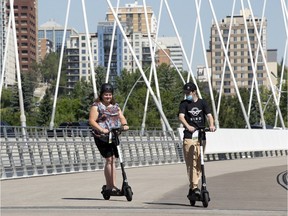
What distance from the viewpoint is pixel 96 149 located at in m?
33.0

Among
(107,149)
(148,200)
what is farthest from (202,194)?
(107,149)

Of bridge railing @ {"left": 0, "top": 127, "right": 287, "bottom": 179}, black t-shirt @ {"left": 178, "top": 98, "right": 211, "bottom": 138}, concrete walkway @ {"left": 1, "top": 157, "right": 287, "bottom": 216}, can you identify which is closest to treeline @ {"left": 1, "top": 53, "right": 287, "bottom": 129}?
bridge railing @ {"left": 0, "top": 127, "right": 287, "bottom": 179}

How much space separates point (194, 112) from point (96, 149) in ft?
60.8

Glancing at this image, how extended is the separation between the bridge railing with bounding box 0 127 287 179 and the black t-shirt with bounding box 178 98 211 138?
1090 cm

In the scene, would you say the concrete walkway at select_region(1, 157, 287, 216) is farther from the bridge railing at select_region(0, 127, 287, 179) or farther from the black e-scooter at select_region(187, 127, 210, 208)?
the bridge railing at select_region(0, 127, 287, 179)

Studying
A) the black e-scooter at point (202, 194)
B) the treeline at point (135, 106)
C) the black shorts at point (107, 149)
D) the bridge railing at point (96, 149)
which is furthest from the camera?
the treeline at point (135, 106)

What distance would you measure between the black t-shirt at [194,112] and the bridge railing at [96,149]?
10.9 m

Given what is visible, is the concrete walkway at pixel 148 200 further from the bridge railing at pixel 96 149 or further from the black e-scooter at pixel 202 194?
the bridge railing at pixel 96 149

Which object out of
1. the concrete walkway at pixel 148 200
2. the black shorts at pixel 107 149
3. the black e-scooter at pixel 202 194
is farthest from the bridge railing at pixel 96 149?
the black e-scooter at pixel 202 194

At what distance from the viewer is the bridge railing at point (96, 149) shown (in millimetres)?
26859

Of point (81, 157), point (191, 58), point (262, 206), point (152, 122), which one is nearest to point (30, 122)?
point (152, 122)

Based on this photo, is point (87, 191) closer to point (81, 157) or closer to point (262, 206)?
point (262, 206)

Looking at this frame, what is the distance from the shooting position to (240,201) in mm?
15281

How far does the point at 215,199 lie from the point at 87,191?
2985 millimetres
